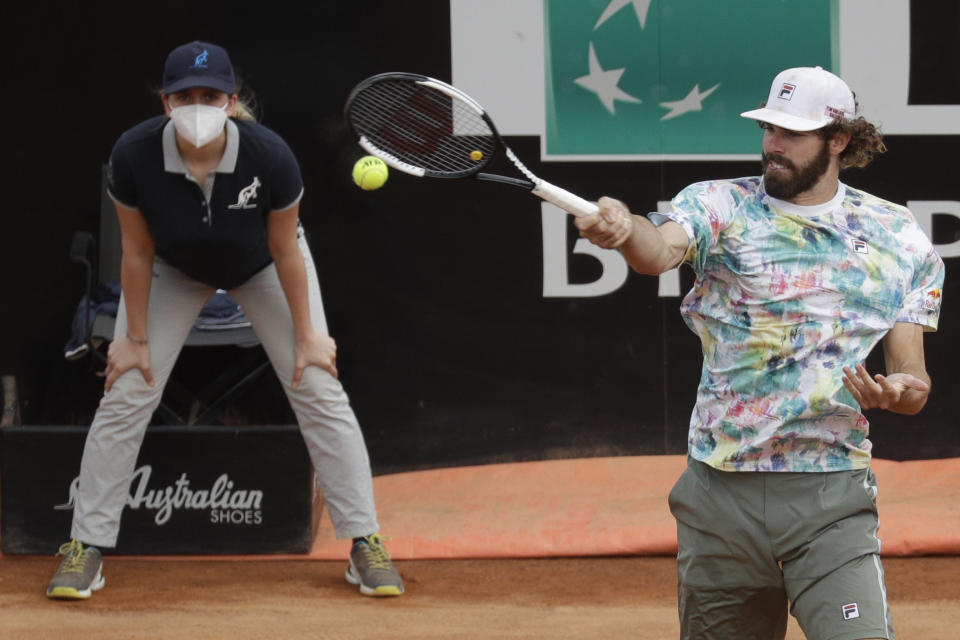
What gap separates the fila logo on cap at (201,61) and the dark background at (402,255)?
5.30ft

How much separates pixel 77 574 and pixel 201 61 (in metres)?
1.61

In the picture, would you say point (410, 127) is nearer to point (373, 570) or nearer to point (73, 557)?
point (373, 570)

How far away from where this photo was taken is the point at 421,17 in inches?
219

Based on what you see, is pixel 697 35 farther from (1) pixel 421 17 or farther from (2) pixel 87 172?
(2) pixel 87 172

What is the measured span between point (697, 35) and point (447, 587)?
2491 millimetres

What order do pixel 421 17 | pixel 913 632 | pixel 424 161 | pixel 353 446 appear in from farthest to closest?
pixel 421 17 → pixel 353 446 → pixel 913 632 → pixel 424 161

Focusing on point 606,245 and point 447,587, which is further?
point 447,587

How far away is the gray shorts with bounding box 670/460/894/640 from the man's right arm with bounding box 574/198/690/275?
49cm

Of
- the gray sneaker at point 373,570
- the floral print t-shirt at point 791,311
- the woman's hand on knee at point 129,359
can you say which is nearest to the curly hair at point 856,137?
the floral print t-shirt at point 791,311

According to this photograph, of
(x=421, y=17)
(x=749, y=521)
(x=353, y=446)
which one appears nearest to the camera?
(x=749, y=521)

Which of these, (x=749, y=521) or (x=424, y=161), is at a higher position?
(x=424, y=161)

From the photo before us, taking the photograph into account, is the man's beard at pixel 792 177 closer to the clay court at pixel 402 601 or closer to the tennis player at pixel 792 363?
the tennis player at pixel 792 363

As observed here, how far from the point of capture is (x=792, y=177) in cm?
284

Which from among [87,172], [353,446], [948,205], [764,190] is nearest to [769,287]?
[764,190]
